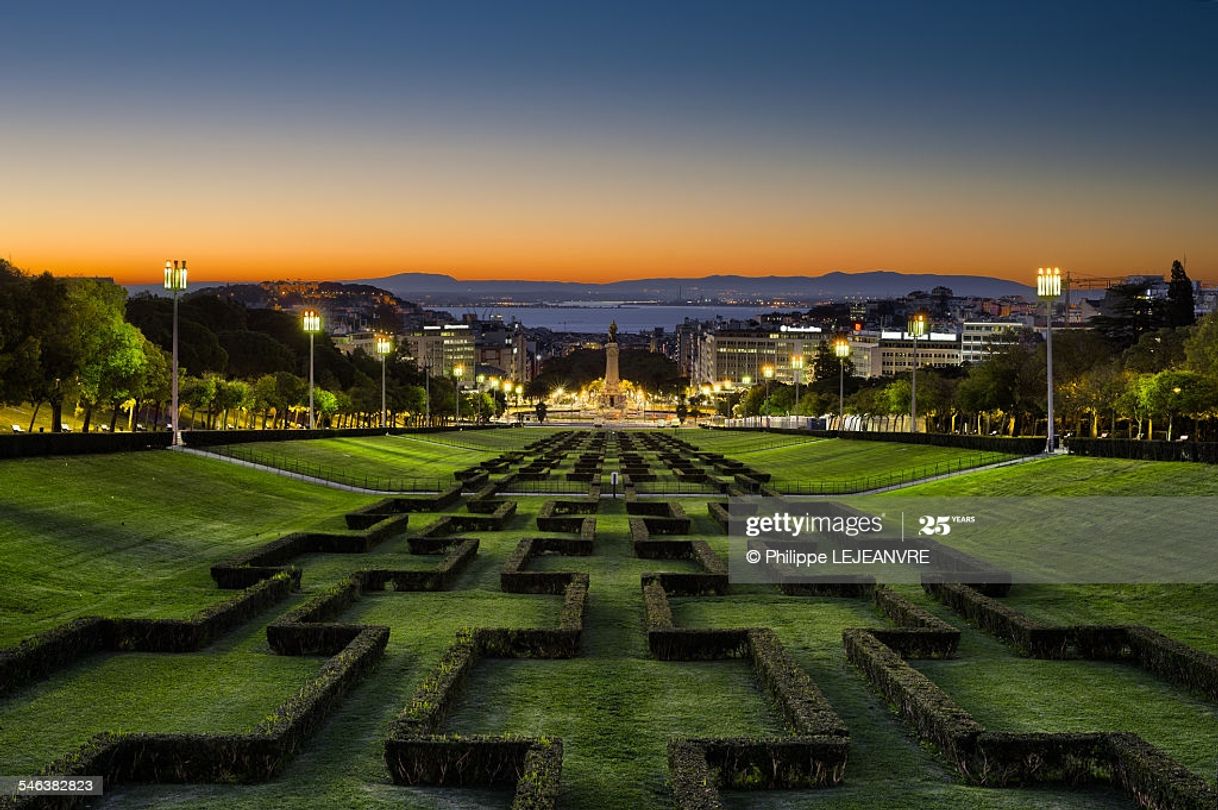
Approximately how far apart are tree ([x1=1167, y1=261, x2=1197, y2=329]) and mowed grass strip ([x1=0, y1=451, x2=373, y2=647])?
118m

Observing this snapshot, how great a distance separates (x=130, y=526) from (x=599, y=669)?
17635 millimetres

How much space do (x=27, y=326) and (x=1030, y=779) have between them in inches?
2186

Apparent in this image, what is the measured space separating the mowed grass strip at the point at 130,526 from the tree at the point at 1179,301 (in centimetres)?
11837

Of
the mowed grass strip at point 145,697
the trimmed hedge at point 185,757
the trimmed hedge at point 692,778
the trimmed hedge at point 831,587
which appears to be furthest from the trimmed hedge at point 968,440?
the trimmed hedge at point 185,757

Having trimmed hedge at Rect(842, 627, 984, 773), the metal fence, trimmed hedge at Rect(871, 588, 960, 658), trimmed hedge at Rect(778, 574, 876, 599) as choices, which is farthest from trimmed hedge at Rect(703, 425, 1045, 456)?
trimmed hedge at Rect(842, 627, 984, 773)

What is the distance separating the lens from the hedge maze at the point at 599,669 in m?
12.8

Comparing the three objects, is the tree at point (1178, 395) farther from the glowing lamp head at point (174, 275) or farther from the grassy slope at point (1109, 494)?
the glowing lamp head at point (174, 275)

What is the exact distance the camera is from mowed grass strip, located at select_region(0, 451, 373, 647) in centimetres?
2214

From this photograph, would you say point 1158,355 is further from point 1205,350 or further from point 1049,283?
point 1049,283

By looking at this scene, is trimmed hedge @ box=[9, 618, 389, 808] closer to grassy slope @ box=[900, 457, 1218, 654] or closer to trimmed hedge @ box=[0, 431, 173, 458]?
grassy slope @ box=[900, 457, 1218, 654]

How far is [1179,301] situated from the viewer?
448ft

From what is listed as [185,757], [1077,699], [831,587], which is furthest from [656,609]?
[185,757]

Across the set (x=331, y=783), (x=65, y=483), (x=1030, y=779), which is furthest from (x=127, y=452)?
(x=1030, y=779)

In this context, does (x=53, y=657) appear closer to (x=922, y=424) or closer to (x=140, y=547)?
(x=140, y=547)
